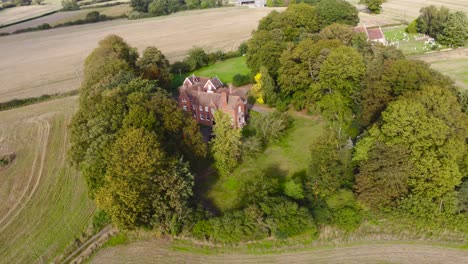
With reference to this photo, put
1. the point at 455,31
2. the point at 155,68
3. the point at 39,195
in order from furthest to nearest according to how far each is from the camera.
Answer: the point at 455,31, the point at 155,68, the point at 39,195

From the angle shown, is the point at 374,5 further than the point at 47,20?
No

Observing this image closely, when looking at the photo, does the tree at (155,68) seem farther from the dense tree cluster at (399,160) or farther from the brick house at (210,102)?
the dense tree cluster at (399,160)

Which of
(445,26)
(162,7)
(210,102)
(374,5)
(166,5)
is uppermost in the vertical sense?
(166,5)

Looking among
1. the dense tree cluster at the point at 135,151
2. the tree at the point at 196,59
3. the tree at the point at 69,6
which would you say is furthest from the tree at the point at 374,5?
the tree at the point at 69,6

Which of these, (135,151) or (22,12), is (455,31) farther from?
(22,12)

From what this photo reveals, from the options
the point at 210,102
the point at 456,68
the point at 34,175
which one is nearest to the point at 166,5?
the point at 210,102

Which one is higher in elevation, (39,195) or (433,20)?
(433,20)

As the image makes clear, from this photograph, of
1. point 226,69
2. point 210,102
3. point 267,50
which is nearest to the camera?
point 210,102

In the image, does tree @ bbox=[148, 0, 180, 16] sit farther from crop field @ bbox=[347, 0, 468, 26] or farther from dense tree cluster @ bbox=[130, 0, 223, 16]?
crop field @ bbox=[347, 0, 468, 26]

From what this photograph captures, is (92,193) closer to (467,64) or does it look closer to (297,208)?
(297,208)
